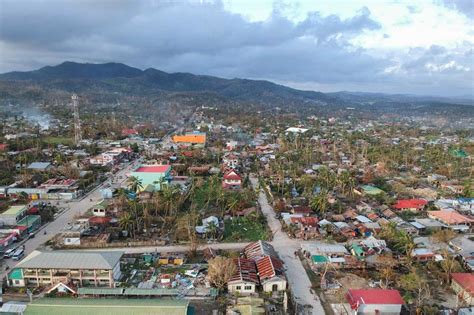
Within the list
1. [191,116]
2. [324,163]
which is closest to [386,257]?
[324,163]

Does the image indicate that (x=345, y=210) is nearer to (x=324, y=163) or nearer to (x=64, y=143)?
(x=324, y=163)

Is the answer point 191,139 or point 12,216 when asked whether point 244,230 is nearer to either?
point 12,216

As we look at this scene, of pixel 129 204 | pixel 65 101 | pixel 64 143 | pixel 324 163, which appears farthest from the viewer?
pixel 65 101

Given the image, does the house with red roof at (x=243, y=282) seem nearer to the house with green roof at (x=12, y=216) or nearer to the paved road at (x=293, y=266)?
the paved road at (x=293, y=266)

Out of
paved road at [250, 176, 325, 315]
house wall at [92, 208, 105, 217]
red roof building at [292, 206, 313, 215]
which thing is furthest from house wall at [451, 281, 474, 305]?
house wall at [92, 208, 105, 217]

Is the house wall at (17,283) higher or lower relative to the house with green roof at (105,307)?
lower

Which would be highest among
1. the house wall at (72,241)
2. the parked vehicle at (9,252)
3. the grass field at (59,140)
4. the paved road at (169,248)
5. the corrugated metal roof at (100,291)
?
the grass field at (59,140)

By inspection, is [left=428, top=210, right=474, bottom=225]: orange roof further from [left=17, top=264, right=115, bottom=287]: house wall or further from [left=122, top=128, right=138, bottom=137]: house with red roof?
[left=122, top=128, right=138, bottom=137]: house with red roof

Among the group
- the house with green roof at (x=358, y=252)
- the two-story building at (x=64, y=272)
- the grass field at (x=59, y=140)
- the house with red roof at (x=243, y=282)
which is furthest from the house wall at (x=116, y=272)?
the grass field at (x=59, y=140)
